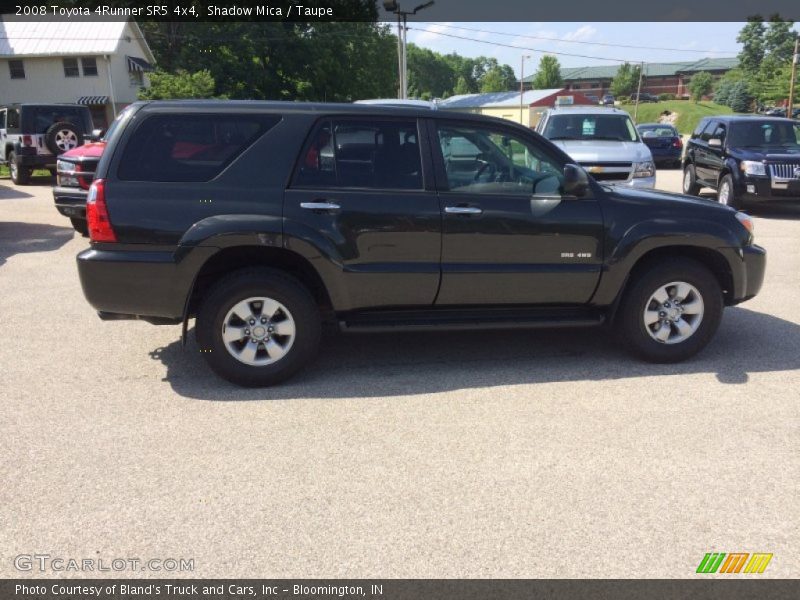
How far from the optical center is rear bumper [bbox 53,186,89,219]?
9.96 m

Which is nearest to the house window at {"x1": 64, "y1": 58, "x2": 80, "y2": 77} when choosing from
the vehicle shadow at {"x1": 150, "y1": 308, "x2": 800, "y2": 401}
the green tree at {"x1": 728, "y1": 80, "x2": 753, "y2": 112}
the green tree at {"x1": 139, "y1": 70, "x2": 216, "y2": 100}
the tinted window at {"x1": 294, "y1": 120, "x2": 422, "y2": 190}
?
the green tree at {"x1": 139, "y1": 70, "x2": 216, "y2": 100}

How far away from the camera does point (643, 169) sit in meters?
11.4

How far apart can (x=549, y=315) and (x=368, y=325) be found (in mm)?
1327

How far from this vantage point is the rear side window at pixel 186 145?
455 centimetres

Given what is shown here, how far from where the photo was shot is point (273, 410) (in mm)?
4457

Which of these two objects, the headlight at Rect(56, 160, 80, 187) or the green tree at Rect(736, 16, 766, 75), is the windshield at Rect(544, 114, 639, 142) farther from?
the green tree at Rect(736, 16, 766, 75)

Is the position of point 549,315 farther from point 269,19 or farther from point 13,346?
point 269,19

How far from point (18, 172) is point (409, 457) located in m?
17.8

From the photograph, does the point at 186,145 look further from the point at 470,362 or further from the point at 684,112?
the point at 684,112

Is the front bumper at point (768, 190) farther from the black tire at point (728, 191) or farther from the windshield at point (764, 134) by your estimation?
the windshield at point (764, 134)

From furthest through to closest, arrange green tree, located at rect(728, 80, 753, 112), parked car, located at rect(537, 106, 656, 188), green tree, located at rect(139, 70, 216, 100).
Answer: green tree, located at rect(728, 80, 753, 112), green tree, located at rect(139, 70, 216, 100), parked car, located at rect(537, 106, 656, 188)

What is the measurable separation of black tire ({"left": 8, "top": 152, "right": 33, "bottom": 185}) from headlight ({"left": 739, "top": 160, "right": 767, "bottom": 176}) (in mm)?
16536

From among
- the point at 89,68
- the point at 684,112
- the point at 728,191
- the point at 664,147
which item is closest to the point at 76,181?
the point at 728,191

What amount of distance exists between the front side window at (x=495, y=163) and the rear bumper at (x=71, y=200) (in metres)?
6.86
